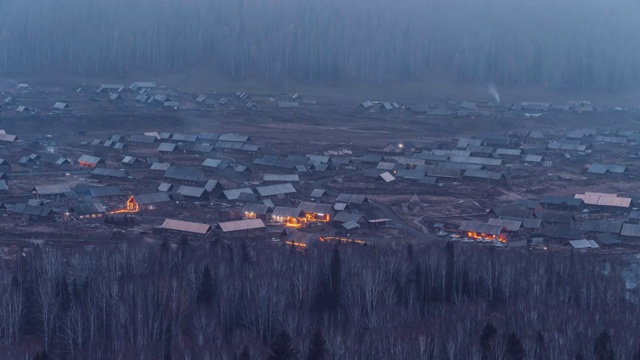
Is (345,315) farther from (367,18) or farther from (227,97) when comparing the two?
(367,18)

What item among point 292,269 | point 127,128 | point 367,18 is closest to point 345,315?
point 292,269

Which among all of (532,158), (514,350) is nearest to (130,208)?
(514,350)

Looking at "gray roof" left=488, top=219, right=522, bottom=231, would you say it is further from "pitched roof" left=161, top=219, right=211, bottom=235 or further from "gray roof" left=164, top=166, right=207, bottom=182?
"gray roof" left=164, top=166, right=207, bottom=182

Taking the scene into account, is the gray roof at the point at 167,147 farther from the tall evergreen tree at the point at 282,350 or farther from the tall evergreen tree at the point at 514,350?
the tall evergreen tree at the point at 514,350

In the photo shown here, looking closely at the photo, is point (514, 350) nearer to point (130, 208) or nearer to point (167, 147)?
point (130, 208)

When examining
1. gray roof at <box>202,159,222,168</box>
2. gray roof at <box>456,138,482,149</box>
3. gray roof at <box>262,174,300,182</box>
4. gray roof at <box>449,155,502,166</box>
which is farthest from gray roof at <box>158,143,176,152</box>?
gray roof at <box>456,138,482,149</box>

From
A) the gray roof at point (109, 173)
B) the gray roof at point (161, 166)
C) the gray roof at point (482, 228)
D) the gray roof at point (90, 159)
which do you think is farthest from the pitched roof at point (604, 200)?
the gray roof at point (90, 159)
